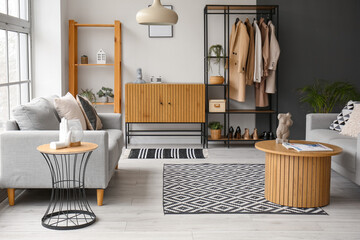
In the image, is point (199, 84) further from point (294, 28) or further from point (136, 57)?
point (294, 28)

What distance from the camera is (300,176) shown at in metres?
3.69

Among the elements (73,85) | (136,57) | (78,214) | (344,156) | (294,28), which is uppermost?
(294,28)

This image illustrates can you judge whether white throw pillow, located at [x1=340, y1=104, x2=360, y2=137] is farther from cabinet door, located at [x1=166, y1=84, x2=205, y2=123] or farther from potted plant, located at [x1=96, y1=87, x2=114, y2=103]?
potted plant, located at [x1=96, y1=87, x2=114, y2=103]

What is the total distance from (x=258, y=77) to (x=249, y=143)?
109 cm

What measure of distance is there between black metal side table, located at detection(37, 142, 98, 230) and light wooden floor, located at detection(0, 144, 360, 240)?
0.07 metres

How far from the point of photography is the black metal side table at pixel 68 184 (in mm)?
3242

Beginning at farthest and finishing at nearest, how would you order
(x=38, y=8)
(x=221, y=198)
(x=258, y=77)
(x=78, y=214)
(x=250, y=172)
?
(x=258, y=77) → (x=38, y=8) → (x=250, y=172) → (x=221, y=198) → (x=78, y=214)

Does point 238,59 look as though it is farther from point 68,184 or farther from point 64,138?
point 64,138

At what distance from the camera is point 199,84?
6.50 m

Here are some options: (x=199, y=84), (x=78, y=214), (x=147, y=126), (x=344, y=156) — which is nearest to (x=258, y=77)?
(x=199, y=84)

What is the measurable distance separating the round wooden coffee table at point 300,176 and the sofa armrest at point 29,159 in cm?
139

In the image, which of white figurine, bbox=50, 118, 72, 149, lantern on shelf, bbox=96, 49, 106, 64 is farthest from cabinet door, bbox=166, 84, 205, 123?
white figurine, bbox=50, 118, 72, 149

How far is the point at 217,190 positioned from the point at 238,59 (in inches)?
111

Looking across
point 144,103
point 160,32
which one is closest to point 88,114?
point 144,103
